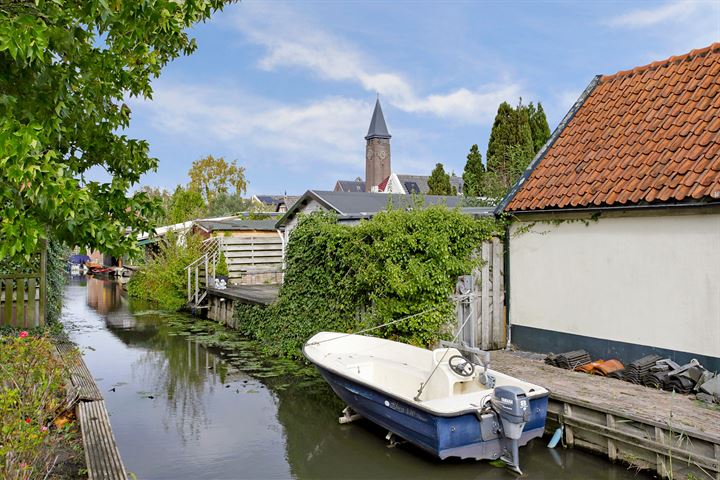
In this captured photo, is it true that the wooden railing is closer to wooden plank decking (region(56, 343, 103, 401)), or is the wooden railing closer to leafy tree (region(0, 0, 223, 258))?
wooden plank decking (region(56, 343, 103, 401))

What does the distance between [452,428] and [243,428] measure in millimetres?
3810

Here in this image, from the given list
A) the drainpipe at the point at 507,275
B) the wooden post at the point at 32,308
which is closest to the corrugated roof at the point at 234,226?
the wooden post at the point at 32,308

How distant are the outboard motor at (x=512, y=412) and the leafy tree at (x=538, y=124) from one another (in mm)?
27023

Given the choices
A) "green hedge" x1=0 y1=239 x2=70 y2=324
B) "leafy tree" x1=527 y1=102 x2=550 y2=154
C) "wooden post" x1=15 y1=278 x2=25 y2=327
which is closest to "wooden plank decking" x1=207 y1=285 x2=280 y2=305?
"green hedge" x1=0 y1=239 x2=70 y2=324

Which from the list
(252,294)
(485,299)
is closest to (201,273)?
(252,294)

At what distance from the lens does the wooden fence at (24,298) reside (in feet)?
33.3

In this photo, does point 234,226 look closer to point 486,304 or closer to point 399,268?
point 399,268

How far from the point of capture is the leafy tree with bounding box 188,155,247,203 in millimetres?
52312

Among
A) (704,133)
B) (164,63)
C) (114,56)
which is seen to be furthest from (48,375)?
(704,133)

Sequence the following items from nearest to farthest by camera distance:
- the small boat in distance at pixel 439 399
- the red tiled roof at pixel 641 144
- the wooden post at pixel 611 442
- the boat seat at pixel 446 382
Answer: the small boat in distance at pixel 439 399 → the wooden post at pixel 611 442 → the boat seat at pixel 446 382 → the red tiled roof at pixel 641 144

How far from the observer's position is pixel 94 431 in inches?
242

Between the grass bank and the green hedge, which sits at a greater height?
the green hedge

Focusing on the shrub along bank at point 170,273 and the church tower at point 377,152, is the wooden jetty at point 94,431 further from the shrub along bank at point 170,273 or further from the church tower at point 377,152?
the church tower at point 377,152

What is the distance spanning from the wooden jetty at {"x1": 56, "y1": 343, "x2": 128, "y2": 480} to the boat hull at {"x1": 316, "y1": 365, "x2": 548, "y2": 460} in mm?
3247
